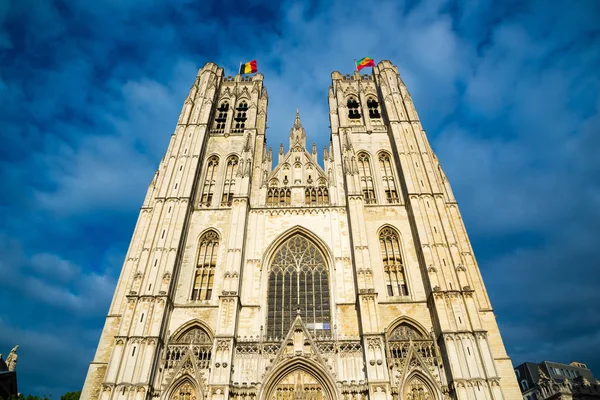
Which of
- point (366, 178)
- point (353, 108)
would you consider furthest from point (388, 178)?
point (353, 108)

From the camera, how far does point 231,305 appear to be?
19438 millimetres

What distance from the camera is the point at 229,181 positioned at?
27.7 m

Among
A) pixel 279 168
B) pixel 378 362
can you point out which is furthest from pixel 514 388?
pixel 279 168

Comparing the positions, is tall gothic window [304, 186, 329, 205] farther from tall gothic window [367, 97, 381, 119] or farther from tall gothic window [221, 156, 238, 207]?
tall gothic window [367, 97, 381, 119]

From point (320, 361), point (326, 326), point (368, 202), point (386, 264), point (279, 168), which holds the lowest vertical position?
point (320, 361)

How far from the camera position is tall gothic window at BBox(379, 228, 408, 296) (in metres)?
21.7

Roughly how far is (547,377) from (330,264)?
86.0ft

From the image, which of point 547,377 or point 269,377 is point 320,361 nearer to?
point 269,377

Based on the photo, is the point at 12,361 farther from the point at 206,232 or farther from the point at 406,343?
the point at 406,343

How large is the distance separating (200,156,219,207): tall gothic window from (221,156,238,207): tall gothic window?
2.81ft

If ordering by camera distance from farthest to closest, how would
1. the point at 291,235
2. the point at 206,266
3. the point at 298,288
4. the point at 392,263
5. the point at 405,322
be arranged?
1. the point at 291,235
2. the point at 206,266
3. the point at 392,263
4. the point at 298,288
5. the point at 405,322

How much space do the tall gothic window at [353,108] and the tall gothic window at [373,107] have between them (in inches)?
40.5

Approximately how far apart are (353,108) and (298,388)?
2273cm

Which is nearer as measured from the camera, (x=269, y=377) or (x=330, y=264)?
(x=269, y=377)
